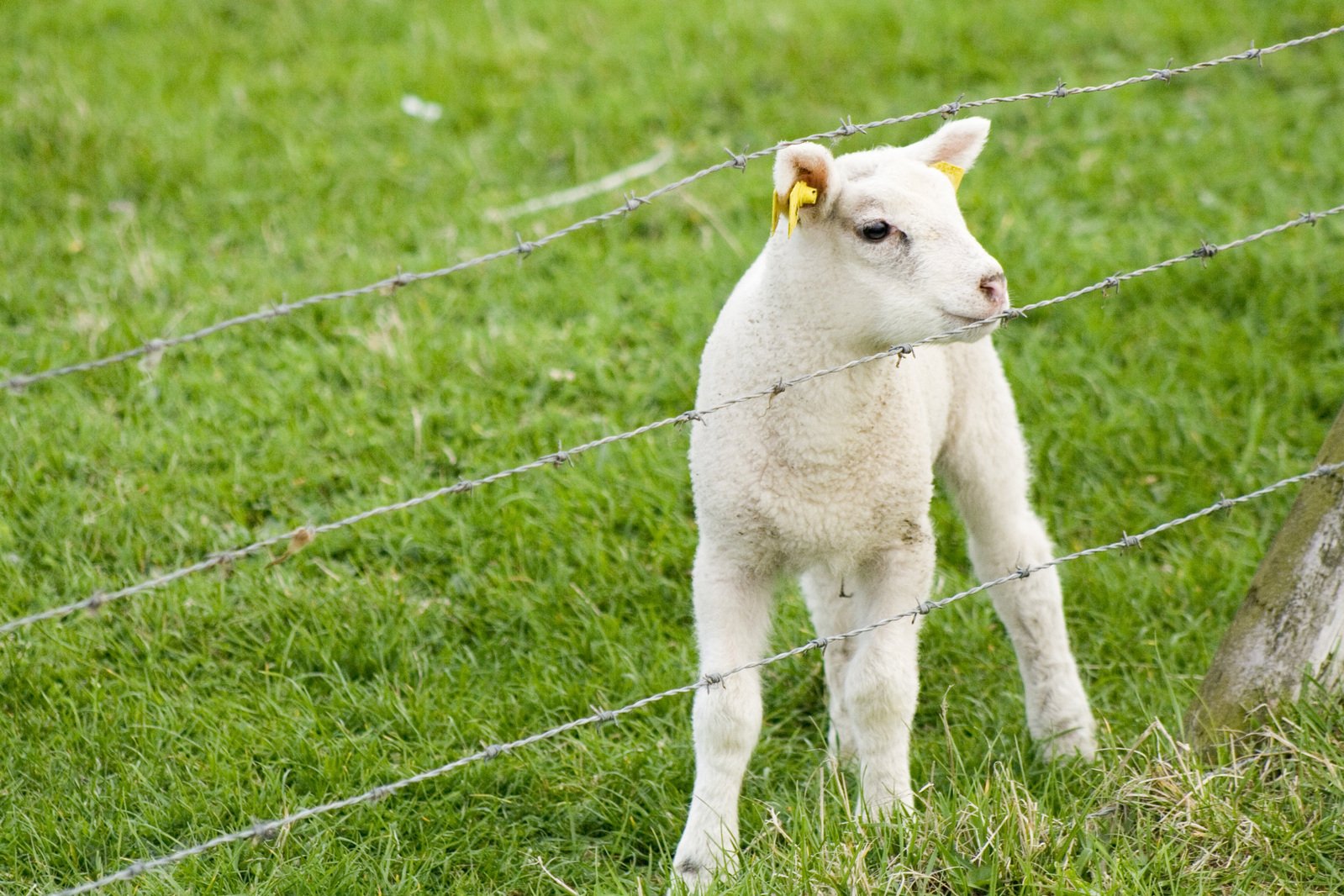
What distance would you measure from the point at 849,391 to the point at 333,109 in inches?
203

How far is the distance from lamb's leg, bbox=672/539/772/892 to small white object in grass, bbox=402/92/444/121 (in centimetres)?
481

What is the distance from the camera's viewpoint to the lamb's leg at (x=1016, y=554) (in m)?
3.69

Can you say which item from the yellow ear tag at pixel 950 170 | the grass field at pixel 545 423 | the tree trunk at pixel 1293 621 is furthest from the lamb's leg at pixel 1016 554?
the yellow ear tag at pixel 950 170

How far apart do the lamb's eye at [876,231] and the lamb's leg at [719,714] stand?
80 centimetres

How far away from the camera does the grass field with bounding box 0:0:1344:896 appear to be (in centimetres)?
335

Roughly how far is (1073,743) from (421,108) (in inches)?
203

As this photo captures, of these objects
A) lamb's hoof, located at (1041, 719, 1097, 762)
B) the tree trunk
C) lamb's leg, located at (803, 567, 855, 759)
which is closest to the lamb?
lamb's leg, located at (803, 567, 855, 759)

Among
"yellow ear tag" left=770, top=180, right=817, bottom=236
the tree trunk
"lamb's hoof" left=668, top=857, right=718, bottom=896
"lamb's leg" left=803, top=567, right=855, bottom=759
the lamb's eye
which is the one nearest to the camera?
"yellow ear tag" left=770, top=180, right=817, bottom=236

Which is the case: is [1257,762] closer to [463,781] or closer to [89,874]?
[463,781]

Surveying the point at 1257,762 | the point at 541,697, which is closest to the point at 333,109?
the point at 541,697

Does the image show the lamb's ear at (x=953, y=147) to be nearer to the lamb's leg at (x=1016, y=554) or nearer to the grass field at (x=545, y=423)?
the lamb's leg at (x=1016, y=554)

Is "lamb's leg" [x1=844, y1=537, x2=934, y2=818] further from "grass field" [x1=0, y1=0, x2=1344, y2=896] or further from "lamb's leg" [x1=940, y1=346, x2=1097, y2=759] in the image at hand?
"lamb's leg" [x1=940, y1=346, x2=1097, y2=759]

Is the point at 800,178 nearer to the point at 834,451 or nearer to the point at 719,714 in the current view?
the point at 834,451

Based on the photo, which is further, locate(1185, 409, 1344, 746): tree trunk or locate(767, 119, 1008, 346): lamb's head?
locate(1185, 409, 1344, 746): tree trunk
